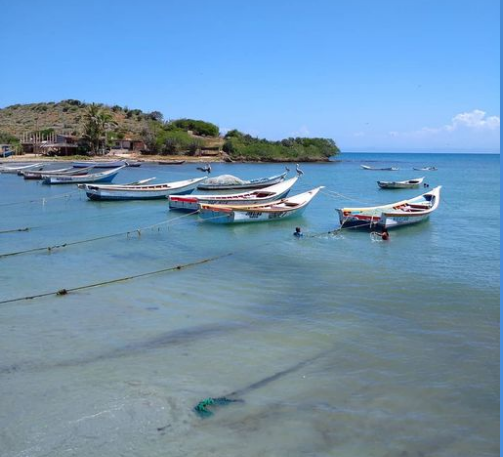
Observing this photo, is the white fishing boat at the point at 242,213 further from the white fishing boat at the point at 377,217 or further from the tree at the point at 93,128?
the tree at the point at 93,128

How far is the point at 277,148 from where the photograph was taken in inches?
3809

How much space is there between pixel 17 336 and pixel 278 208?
613 inches

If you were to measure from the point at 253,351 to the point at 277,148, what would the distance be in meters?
89.5

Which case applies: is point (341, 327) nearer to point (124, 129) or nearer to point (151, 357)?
point (151, 357)

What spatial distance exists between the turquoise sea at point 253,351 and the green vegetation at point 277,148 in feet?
248

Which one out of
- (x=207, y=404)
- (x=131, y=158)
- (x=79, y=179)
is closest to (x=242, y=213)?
(x=207, y=404)

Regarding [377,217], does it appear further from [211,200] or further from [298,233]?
[211,200]

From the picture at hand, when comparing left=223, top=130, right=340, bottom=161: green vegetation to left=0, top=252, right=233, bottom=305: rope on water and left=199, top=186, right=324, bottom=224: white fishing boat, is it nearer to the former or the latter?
left=199, top=186, right=324, bottom=224: white fishing boat

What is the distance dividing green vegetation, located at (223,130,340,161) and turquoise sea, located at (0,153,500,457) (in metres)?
75.6

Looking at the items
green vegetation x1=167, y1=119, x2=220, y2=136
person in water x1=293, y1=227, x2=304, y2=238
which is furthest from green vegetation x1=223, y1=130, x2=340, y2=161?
person in water x1=293, y1=227, x2=304, y2=238

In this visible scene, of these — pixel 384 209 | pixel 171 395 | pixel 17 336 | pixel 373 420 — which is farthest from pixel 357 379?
pixel 384 209

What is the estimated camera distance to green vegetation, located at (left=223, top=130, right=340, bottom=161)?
9269 cm

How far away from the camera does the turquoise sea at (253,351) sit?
649 centimetres

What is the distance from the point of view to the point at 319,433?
21.4 ft
